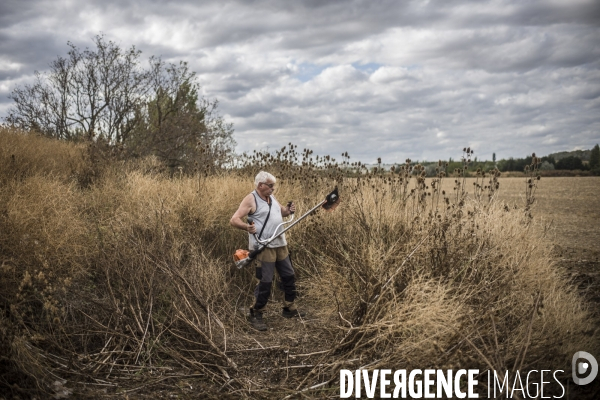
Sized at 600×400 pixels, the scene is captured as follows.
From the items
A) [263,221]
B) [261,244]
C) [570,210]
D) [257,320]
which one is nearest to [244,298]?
[257,320]

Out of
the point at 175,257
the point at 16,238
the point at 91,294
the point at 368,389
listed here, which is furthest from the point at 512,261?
the point at 16,238

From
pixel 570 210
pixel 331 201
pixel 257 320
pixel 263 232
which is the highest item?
pixel 331 201

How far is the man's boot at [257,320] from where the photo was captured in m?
5.93

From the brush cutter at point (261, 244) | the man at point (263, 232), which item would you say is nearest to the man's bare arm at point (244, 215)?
the man at point (263, 232)

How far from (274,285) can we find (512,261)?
341 centimetres

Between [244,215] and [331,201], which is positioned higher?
[331,201]

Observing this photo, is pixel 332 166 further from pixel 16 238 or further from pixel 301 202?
pixel 16 238

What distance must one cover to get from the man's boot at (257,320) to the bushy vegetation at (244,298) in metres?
0.11

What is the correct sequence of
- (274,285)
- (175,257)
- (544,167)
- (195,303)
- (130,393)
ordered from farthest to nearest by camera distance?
(544,167)
(274,285)
(175,257)
(195,303)
(130,393)

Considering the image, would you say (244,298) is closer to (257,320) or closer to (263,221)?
(257,320)

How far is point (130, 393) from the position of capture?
A: 428cm

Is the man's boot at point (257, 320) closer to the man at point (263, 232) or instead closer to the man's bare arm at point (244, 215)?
the man at point (263, 232)

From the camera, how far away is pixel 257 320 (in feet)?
19.7

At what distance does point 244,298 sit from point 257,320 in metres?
1.23
